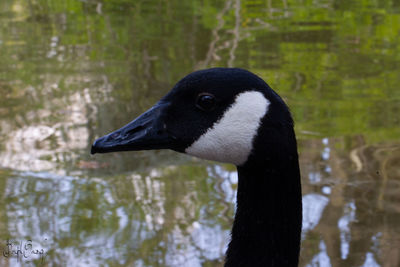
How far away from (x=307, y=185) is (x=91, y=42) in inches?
187

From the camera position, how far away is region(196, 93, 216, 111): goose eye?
88.8 inches

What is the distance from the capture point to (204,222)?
416cm

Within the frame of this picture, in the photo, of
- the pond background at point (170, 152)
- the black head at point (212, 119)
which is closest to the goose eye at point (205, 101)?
the black head at point (212, 119)

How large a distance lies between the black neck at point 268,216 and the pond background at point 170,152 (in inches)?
56.7

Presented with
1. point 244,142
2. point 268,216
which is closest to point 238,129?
point 244,142

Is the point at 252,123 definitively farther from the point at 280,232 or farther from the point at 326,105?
the point at 326,105

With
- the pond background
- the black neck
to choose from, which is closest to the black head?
the black neck

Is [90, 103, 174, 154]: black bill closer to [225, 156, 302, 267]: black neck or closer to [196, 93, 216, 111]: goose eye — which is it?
[196, 93, 216, 111]: goose eye

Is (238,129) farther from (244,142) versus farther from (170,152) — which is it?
(170,152)

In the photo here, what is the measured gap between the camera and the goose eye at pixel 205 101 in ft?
7.40

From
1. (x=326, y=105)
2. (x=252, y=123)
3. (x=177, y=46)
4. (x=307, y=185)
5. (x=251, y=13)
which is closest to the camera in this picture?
(x=252, y=123)

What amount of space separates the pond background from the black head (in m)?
1.59

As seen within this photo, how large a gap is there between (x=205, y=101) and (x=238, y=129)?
18cm

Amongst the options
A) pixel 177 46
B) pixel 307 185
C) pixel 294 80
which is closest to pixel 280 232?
pixel 307 185
